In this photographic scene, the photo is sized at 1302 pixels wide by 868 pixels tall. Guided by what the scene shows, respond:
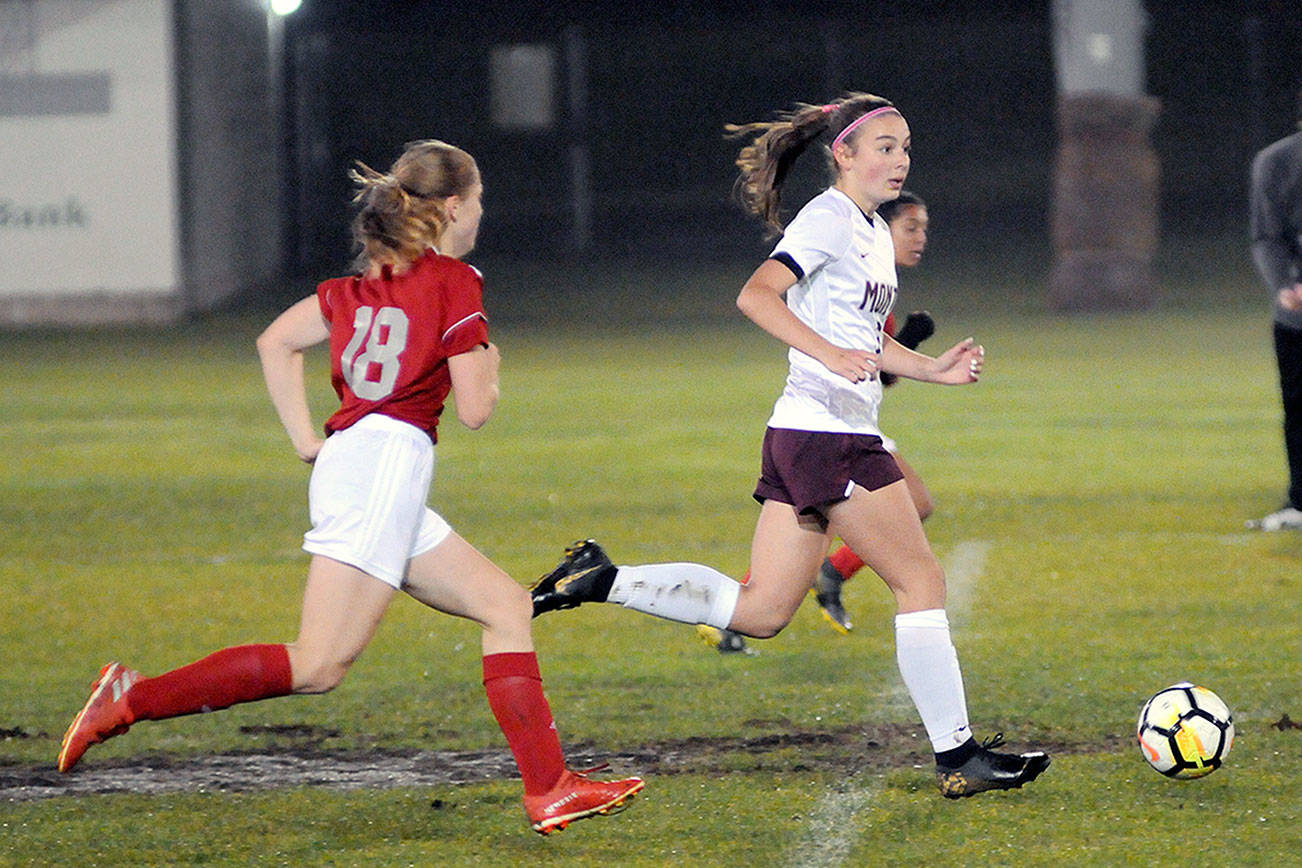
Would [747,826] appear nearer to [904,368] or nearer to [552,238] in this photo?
[904,368]

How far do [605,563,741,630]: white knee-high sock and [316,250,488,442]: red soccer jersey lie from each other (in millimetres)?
925

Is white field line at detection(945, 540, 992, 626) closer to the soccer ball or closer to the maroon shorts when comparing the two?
the soccer ball

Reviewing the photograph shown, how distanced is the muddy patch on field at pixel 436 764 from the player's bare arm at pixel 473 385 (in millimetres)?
1345

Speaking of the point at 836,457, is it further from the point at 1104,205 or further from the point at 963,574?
the point at 1104,205

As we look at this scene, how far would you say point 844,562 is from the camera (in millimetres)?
7250

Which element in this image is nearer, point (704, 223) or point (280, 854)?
point (280, 854)

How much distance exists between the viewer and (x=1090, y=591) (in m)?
8.12

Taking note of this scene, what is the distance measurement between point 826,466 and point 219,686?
1624mm

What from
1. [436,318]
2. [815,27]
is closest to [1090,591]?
[436,318]

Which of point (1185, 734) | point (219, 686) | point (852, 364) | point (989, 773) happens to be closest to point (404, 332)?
point (219, 686)

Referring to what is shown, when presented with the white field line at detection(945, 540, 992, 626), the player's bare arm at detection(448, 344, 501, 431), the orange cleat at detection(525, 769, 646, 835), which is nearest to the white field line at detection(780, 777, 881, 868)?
the orange cleat at detection(525, 769, 646, 835)

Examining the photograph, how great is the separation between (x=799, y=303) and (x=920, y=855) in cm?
148

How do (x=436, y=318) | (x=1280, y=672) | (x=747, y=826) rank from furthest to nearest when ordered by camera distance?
(x=1280, y=672), (x=747, y=826), (x=436, y=318)

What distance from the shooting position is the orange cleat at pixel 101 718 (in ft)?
15.5
